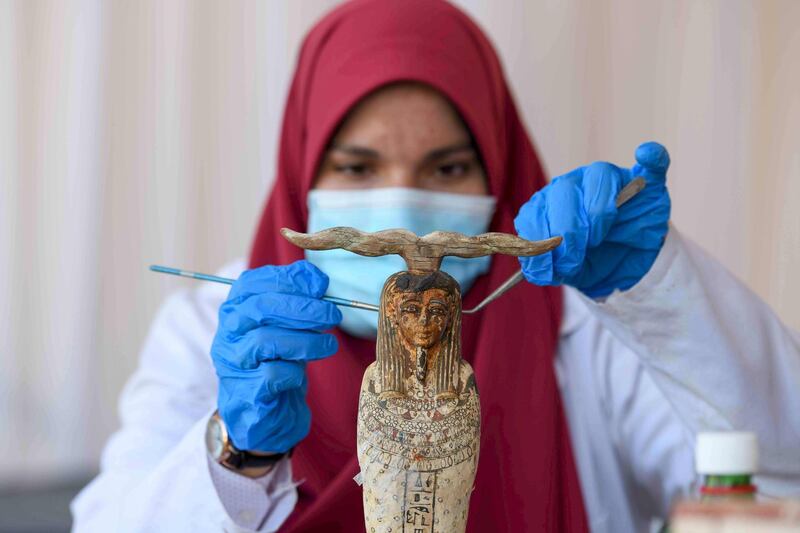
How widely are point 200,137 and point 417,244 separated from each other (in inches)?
66.5

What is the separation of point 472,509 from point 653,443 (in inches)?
18.3

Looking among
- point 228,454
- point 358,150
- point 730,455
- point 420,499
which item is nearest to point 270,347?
point 228,454

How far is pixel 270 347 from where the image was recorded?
135cm

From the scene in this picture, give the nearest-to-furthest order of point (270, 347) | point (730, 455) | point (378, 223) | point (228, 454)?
point (730, 455) → point (270, 347) → point (228, 454) → point (378, 223)

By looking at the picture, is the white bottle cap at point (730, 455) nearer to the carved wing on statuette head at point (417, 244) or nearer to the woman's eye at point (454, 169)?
the carved wing on statuette head at point (417, 244)

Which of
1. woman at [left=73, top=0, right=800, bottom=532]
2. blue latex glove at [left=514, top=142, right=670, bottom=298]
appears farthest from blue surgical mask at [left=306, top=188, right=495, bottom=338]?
blue latex glove at [left=514, top=142, right=670, bottom=298]

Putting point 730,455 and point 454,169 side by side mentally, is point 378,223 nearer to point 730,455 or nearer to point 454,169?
point 454,169

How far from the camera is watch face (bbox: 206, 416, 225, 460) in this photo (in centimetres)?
149

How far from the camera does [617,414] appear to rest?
5.98 feet

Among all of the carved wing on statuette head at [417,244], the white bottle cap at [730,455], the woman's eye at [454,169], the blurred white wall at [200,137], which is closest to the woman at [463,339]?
the woman's eye at [454,169]

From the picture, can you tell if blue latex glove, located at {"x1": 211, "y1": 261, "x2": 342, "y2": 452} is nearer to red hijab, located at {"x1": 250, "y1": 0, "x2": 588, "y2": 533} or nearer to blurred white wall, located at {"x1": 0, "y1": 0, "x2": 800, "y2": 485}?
Result: red hijab, located at {"x1": 250, "y1": 0, "x2": 588, "y2": 533}

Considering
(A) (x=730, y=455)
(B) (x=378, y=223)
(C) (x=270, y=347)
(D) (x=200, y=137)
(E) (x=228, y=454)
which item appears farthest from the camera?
(D) (x=200, y=137)

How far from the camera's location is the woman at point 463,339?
142 cm

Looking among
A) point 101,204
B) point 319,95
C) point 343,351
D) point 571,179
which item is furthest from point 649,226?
point 101,204
